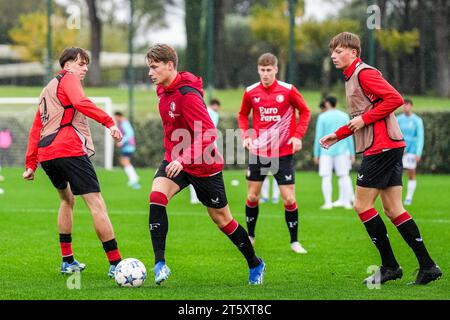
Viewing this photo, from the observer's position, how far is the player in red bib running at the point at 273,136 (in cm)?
1130

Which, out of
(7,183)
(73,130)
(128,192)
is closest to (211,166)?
(73,130)

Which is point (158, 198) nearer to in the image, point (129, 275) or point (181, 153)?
point (181, 153)

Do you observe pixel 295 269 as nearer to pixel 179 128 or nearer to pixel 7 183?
pixel 179 128

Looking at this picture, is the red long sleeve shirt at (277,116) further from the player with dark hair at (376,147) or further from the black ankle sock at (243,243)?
the black ankle sock at (243,243)

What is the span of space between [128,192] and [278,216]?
5929 millimetres

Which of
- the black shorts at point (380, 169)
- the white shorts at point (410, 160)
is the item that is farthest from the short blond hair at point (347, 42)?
the white shorts at point (410, 160)

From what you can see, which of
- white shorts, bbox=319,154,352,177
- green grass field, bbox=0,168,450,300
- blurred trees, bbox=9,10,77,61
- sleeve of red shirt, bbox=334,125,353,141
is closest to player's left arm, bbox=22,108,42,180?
green grass field, bbox=0,168,450,300

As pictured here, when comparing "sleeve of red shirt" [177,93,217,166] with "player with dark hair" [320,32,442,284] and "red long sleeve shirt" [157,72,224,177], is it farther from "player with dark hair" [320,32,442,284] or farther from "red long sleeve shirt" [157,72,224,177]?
"player with dark hair" [320,32,442,284]

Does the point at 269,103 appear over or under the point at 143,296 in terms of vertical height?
over

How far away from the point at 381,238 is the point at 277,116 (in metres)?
3.47

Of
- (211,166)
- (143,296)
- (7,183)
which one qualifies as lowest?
(7,183)

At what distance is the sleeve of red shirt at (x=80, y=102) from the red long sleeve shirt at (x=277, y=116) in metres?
3.50

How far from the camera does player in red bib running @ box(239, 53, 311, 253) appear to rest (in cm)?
1130
